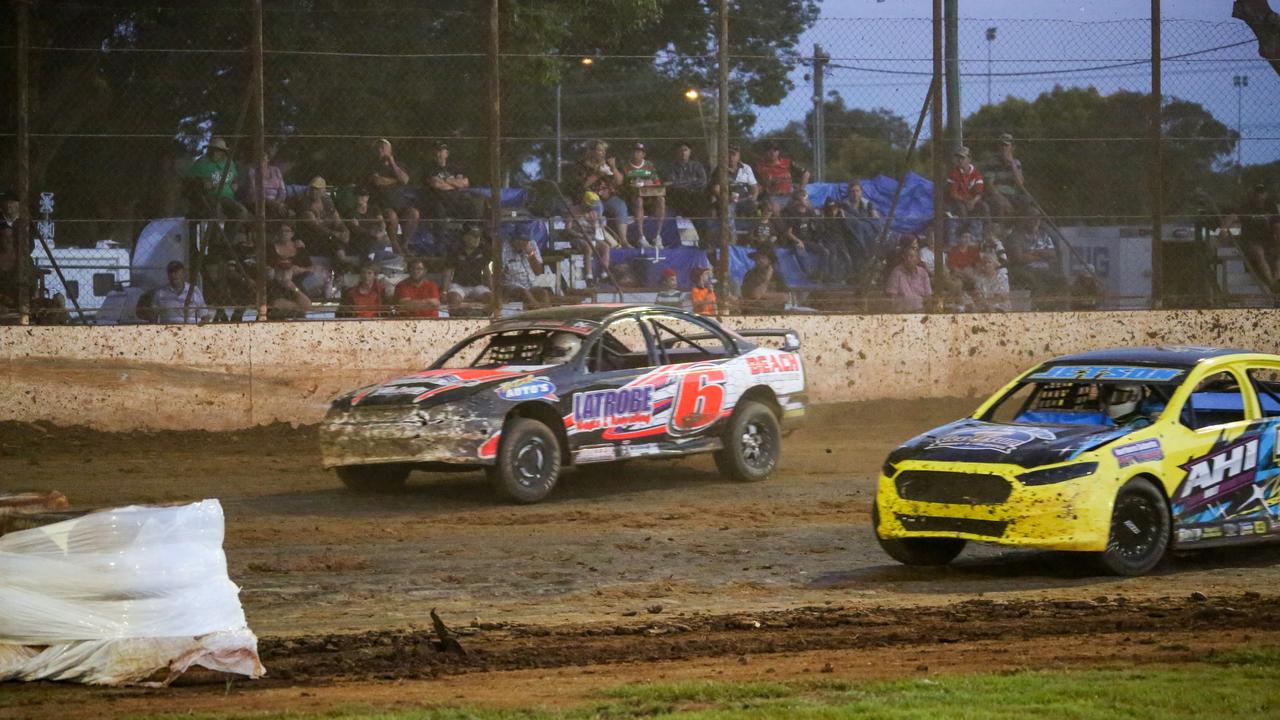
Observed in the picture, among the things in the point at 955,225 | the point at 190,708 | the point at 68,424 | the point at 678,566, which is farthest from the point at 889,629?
the point at 955,225

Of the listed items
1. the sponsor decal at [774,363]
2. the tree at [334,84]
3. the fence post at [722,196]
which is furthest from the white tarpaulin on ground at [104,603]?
the fence post at [722,196]

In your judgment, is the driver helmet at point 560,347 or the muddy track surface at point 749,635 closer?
the muddy track surface at point 749,635

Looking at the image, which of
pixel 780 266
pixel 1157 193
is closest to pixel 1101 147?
pixel 1157 193

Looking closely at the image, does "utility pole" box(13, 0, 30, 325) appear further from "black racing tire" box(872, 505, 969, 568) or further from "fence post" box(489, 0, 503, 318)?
"black racing tire" box(872, 505, 969, 568)

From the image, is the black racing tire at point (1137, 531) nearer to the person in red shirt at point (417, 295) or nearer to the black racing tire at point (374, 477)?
the black racing tire at point (374, 477)

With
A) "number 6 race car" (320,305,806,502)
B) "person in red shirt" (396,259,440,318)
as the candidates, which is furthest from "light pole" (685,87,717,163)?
"number 6 race car" (320,305,806,502)

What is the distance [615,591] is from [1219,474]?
152 inches

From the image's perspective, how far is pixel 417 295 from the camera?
57.5 ft

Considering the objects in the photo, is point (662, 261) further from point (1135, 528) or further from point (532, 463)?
point (1135, 528)

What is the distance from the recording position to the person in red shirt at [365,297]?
17.3 meters

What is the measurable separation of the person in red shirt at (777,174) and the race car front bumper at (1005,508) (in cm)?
960

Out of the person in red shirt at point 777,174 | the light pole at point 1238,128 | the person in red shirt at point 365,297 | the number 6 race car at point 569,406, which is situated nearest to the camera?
the number 6 race car at point 569,406

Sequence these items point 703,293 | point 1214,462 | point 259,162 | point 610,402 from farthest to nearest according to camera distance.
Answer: point 703,293, point 259,162, point 610,402, point 1214,462

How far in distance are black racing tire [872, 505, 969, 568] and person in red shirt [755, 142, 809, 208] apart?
30.6ft
